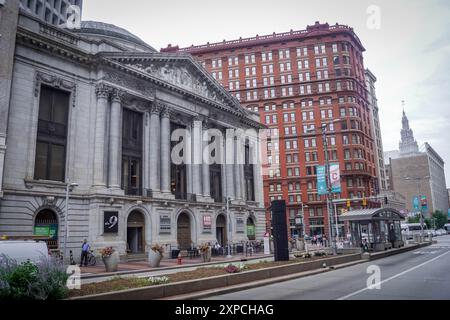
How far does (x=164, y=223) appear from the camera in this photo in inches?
1503

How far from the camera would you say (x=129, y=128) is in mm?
38438

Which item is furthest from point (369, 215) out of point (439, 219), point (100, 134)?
point (439, 219)

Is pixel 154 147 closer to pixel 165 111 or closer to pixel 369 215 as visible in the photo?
pixel 165 111

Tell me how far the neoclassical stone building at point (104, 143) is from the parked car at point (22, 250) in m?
13.1

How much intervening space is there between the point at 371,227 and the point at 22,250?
1159 inches

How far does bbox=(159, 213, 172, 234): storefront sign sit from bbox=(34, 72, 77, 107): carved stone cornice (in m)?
13.8

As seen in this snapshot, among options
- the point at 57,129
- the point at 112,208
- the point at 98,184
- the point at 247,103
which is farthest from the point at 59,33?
the point at 247,103

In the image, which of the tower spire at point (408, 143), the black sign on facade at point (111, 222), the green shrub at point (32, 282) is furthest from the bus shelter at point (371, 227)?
the tower spire at point (408, 143)

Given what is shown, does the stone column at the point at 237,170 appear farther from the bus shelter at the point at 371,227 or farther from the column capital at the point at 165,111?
the bus shelter at the point at 371,227

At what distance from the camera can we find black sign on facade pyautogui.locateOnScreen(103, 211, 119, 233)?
32312 mm

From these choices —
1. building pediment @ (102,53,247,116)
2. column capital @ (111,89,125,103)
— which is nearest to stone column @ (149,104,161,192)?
building pediment @ (102,53,247,116)

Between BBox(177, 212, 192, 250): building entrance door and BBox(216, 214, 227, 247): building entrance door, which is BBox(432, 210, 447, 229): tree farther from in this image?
BBox(177, 212, 192, 250): building entrance door

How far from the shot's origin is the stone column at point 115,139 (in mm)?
34406
